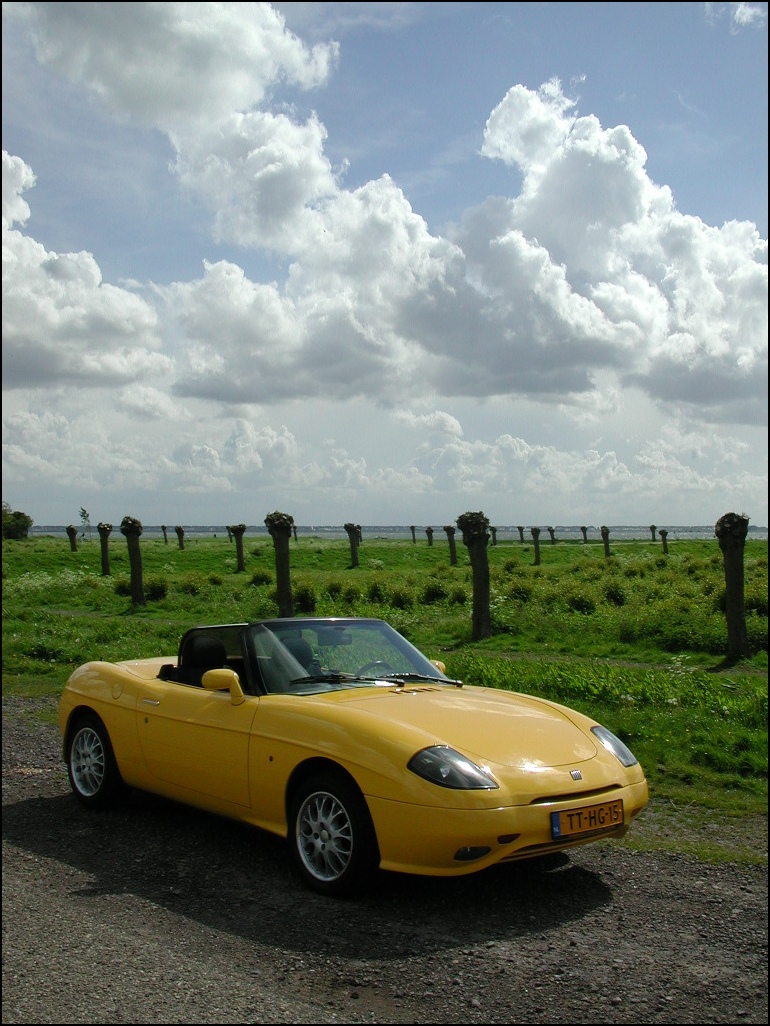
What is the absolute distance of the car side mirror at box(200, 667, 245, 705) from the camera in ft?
18.9

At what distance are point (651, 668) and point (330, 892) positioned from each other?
33.5ft

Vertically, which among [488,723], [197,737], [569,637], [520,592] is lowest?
[569,637]

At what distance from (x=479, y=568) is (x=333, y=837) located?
13561 mm

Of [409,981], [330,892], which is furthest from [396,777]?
[409,981]

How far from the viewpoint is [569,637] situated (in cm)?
1723

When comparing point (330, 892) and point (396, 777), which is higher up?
point (396, 777)

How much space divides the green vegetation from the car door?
2.89 m

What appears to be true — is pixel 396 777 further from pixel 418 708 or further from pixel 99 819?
pixel 99 819

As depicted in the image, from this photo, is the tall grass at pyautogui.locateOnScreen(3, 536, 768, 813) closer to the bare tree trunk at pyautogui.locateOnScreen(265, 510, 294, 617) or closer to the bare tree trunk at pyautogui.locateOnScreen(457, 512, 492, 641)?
the bare tree trunk at pyautogui.locateOnScreen(457, 512, 492, 641)

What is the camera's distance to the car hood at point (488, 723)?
4.94m

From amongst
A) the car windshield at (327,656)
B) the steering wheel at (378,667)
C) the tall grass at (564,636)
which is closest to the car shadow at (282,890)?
the car windshield at (327,656)

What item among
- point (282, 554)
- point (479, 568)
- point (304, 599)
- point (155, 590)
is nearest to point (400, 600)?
point (304, 599)

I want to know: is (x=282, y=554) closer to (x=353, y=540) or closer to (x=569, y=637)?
(x=569, y=637)

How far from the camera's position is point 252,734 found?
5.52m
